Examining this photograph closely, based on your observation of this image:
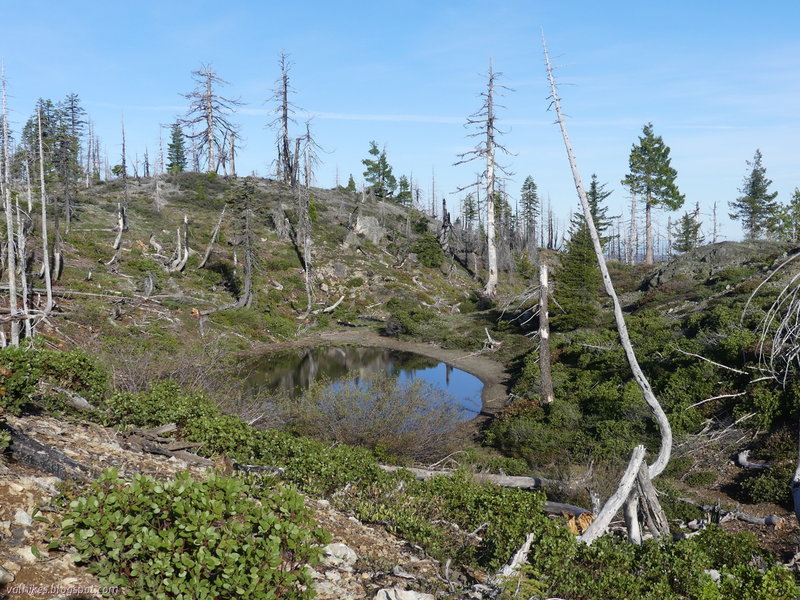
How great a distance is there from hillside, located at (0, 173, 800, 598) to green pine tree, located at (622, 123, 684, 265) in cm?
1090

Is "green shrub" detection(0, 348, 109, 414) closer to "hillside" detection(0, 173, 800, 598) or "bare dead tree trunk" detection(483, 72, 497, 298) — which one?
"hillside" detection(0, 173, 800, 598)

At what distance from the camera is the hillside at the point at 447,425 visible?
5777mm

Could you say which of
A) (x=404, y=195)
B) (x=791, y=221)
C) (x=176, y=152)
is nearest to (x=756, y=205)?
(x=791, y=221)

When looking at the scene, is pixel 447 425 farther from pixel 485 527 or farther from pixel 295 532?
pixel 295 532

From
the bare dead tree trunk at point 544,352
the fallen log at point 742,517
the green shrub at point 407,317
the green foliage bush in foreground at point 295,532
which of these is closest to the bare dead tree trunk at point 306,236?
the green shrub at point 407,317

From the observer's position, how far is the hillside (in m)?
5.78

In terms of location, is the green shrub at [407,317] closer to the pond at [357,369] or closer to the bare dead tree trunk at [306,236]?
the pond at [357,369]

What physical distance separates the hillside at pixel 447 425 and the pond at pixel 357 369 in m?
1.13

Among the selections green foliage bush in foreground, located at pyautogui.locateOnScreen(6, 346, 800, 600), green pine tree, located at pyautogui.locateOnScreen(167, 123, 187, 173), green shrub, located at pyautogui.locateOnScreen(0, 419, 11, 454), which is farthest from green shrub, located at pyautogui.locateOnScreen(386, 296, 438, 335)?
green pine tree, located at pyautogui.locateOnScreen(167, 123, 187, 173)

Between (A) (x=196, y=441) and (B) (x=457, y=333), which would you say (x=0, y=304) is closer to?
(A) (x=196, y=441)

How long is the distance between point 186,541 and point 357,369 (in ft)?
83.8

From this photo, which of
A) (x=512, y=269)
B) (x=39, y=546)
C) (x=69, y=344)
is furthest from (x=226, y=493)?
(x=512, y=269)

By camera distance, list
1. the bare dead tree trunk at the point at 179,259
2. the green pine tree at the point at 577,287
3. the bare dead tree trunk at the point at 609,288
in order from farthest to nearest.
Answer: the bare dead tree trunk at the point at 179,259 → the green pine tree at the point at 577,287 → the bare dead tree trunk at the point at 609,288

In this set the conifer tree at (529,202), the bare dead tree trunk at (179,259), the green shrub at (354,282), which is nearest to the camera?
the bare dead tree trunk at (179,259)
